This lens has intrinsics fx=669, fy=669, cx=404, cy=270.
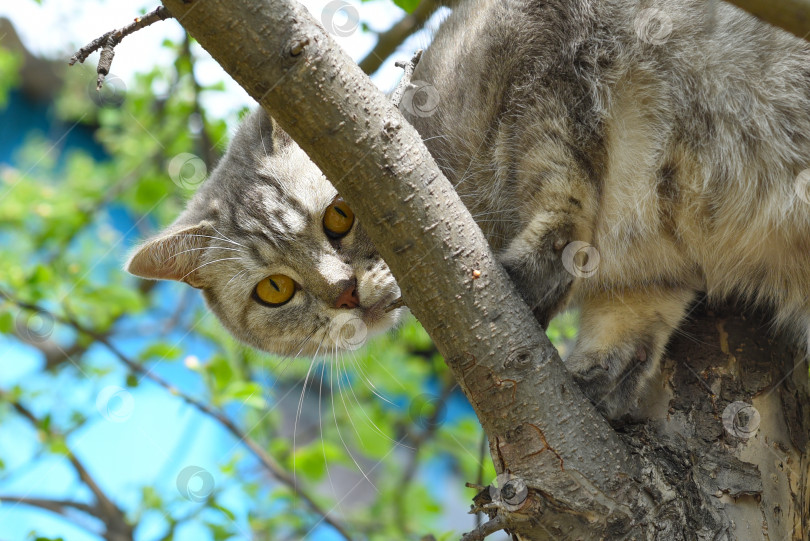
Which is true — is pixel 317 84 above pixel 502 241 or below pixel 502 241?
above

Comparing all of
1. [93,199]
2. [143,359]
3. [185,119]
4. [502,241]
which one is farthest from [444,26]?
[93,199]

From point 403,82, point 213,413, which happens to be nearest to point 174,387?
point 213,413

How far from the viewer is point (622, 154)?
166cm

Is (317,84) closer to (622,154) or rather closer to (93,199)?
(622,154)

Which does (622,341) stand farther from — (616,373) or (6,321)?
(6,321)

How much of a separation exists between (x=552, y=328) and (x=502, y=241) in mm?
813

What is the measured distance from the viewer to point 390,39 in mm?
2447

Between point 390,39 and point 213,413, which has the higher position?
point 390,39

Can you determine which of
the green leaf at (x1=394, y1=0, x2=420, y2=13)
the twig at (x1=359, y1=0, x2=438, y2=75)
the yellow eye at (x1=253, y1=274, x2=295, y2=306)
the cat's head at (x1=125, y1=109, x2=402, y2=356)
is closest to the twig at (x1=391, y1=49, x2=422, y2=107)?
the green leaf at (x1=394, y1=0, x2=420, y2=13)

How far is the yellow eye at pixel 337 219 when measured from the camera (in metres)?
1.87

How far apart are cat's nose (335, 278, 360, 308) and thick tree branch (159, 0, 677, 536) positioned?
65cm

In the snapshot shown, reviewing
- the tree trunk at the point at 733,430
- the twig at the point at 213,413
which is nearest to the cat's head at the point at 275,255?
the twig at the point at 213,413

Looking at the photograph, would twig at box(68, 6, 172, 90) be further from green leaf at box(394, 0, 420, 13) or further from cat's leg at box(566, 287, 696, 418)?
cat's leg at box(566, 287, 696, 418)

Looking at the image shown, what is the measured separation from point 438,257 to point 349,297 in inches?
29.0
